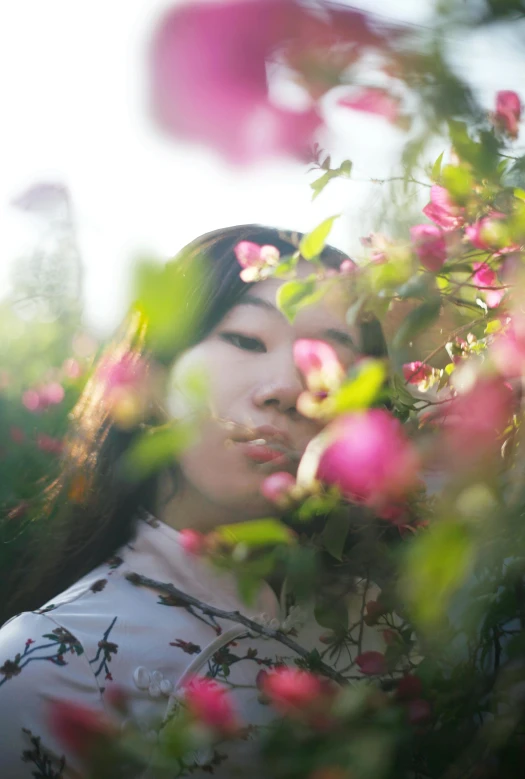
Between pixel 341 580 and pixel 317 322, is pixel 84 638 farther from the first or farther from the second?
pixel 317 322

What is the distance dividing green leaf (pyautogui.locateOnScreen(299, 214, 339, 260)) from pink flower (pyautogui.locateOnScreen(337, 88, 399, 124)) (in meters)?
0.12

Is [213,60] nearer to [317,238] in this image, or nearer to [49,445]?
[317,238]

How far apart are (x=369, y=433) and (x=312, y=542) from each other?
0.35 m

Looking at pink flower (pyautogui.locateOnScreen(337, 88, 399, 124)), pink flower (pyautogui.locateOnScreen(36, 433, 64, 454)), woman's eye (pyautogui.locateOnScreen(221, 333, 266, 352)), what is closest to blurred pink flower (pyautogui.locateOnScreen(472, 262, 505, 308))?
pink flower (pyautogui.locateOnScreen(337, 88, 399, 124))

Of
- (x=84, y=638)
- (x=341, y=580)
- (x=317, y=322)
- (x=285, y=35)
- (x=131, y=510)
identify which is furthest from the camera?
(x=131, y=510)

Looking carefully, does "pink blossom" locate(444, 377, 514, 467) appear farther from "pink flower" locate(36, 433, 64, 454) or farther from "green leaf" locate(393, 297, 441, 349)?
"pink flower" locate(36, 433, 64, 454)

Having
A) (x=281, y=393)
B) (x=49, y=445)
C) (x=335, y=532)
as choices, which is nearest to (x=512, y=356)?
(x=335, y=532)

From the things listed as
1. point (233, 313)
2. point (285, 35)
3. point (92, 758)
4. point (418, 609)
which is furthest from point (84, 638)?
point (285, 35)

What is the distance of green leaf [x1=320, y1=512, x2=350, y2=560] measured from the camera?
75cm

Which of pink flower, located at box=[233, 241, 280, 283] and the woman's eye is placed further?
the woman's eye

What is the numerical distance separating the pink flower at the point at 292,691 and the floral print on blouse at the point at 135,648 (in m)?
0.25

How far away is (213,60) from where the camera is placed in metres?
0.40

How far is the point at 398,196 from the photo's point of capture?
0.80 m

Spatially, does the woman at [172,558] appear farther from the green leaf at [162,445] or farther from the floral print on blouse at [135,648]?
the green leaf at [162,445]
